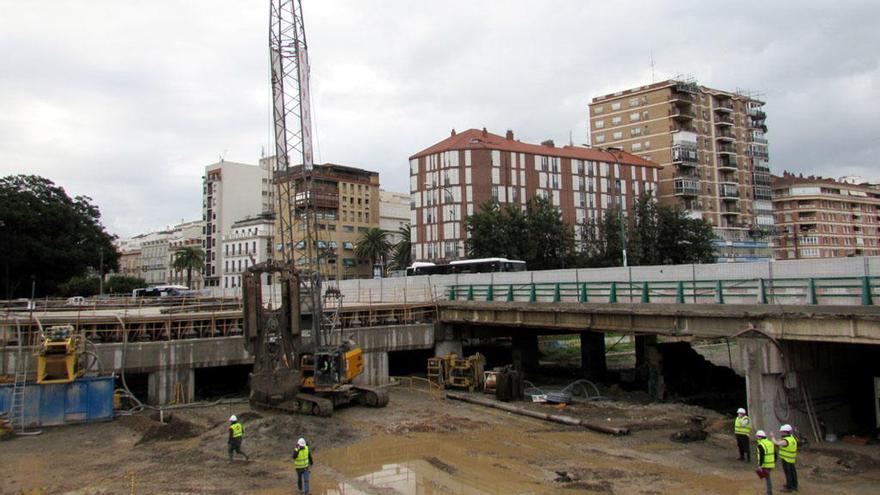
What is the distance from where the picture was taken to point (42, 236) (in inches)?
2670

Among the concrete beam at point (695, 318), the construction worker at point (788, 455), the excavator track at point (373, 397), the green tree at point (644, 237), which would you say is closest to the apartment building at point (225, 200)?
the green tree at point (644, 237)

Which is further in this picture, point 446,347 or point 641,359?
point 641,359

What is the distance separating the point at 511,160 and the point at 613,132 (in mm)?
26603

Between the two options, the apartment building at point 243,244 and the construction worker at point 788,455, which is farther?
the apartment building at point 243,244

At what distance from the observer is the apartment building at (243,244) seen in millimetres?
109688

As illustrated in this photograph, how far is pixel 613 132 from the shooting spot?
A: 361ft

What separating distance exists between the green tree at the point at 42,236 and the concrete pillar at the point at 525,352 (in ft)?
169

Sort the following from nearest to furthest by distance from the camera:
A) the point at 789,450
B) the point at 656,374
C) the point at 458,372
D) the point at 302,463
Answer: the point at 789,450 < the point at 302,463 < the point at 656,374 < the point at 458,372

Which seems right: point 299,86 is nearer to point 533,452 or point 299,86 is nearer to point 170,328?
point 170,328

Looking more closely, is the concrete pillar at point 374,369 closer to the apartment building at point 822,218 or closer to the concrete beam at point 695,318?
the concrete beam at point 695,318

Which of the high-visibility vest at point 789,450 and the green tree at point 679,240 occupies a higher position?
the green tree at point 679,240

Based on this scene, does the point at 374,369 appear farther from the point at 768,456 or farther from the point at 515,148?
the point at 515,148

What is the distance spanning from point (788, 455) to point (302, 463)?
11986 mm

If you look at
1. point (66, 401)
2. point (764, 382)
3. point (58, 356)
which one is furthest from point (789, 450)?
point (66, 401)
